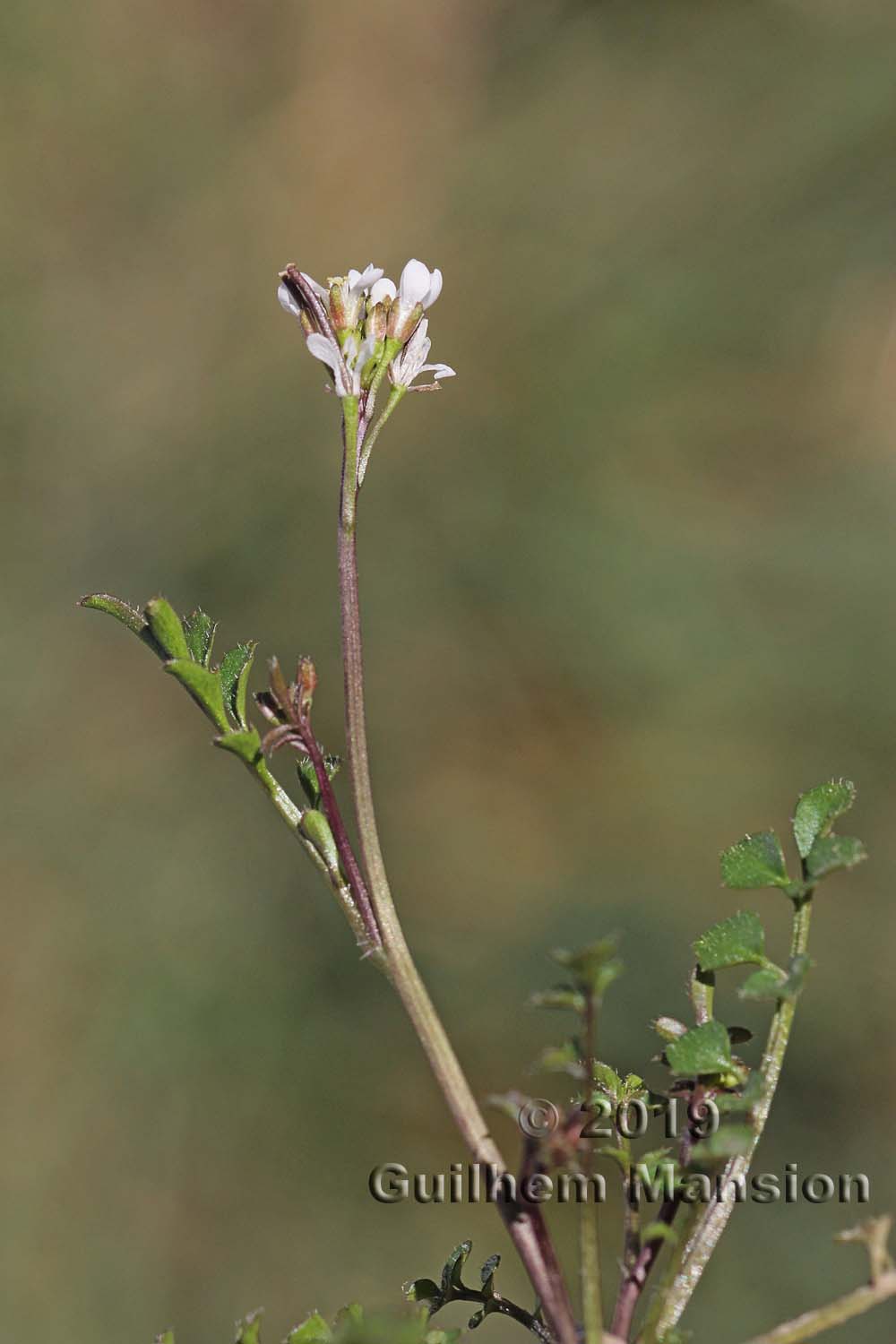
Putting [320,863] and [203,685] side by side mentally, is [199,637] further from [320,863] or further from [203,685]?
[320,863]

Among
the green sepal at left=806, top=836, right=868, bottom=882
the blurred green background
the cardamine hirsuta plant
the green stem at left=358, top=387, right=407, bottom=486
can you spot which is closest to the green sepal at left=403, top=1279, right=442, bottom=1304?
the cardamine hirsuta plant

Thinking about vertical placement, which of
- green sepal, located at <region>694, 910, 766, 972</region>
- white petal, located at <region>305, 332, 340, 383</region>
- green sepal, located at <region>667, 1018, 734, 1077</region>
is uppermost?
white petal, located at <region>305, 332, 340, 383</region>

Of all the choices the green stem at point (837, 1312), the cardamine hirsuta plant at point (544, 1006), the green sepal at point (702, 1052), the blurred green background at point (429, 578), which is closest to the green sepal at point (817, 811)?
the cardamine hirsuta plant at point (544, 1006)

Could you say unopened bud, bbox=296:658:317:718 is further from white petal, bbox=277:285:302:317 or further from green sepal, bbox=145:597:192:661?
white petal, bbox=277:285:302:317

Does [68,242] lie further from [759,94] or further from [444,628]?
[759,94]

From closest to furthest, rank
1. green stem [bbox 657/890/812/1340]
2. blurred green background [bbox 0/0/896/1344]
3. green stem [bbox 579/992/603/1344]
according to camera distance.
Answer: green stem [bbox 579/992/603/1344] < green stem [bbox 657/890/812/1340] < blurred green background [bbox 0/0/896/1344]

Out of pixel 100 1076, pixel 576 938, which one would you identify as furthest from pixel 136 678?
pixel 576 938

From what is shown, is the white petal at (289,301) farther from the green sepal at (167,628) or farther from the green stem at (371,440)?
the green sepal at (167,628)

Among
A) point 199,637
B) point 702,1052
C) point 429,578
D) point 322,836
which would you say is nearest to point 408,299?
point 199,637
